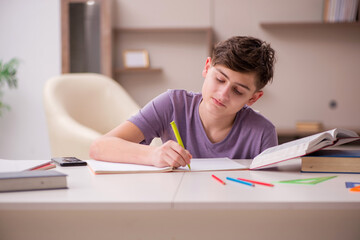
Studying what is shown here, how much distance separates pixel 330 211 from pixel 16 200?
0.64 meters

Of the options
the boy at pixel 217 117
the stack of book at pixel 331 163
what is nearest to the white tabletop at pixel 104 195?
the boy at pixel 217 117

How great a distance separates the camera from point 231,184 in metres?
1.00

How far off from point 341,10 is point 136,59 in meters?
1.77

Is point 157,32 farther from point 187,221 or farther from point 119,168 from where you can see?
point 187,221

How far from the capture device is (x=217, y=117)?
1.61 meters

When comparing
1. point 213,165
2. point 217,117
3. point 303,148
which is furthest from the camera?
point 217,117

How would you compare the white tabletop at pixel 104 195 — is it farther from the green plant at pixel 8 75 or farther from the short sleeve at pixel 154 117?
the green plant at pixel 8 75

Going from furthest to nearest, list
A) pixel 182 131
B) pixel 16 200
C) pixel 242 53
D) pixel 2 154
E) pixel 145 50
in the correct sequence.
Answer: pixel 2 154, pixel 145 50, pixel 182 131, pixel 242 53, pixel 16 200

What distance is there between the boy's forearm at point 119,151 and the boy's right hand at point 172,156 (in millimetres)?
56

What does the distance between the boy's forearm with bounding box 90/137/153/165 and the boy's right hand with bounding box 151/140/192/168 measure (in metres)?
0.06

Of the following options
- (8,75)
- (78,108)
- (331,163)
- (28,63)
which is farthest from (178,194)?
(28,63)

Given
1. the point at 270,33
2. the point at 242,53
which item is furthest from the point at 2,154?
the point at 242,53

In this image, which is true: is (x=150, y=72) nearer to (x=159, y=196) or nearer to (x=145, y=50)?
(x=145, y=50)

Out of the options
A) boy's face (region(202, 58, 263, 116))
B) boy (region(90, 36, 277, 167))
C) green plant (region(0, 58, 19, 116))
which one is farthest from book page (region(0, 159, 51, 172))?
green plant (region(0, 58, 19, 116))
